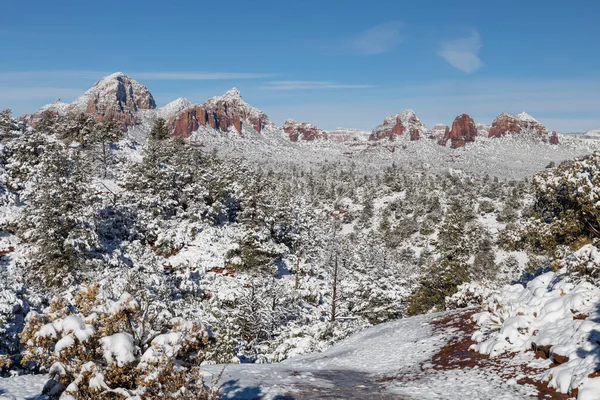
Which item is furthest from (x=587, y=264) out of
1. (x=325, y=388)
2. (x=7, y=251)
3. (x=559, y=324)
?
(x=7, y=251)

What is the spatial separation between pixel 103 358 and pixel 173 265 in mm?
32189

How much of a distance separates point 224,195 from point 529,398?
40.5 m

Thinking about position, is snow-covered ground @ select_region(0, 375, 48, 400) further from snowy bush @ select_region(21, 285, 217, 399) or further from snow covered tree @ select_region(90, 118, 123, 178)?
snow covered tree @ select_region(90, 118, 123, 178)

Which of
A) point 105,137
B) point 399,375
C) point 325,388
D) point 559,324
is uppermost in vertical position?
point 105,137

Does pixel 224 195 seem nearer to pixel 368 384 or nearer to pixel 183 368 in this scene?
pixel 368 384

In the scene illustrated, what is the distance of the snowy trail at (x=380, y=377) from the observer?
9672mm

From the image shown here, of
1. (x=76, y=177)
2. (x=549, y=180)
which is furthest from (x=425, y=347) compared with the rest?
(x=76, y=177)

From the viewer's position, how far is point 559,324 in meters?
10.9

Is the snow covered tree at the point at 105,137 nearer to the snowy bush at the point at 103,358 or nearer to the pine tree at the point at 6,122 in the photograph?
the pine tree at the point at 6,122

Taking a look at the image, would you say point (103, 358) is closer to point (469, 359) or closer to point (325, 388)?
point (325, 388)

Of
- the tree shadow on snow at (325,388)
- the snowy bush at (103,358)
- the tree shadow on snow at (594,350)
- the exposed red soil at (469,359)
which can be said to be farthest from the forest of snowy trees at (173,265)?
the exposed red soil at (469,359)

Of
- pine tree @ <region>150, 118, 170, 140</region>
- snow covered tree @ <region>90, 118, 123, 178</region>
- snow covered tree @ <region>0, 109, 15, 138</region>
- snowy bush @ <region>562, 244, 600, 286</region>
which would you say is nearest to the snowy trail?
snowy bush @ <region>562, 244, 600, 286</region>

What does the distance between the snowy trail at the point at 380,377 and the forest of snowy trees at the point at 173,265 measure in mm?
1924

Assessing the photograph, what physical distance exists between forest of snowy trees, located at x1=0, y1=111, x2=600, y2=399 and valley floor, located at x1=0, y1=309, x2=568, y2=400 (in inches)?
81.7
